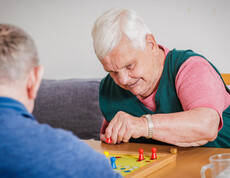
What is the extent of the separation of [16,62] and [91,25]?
2023mm

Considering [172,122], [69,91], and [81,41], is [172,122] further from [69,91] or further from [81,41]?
[81,41]

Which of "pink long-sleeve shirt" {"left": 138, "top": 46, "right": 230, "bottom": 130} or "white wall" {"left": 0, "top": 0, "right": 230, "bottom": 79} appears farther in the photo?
"white wall" {"left": 0, "top": 0, "right": 230, "bottom": 79}

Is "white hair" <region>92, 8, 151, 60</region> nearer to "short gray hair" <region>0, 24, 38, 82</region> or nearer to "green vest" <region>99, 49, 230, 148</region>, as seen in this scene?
"green vest" <region>99, 49, 230, 148</region>

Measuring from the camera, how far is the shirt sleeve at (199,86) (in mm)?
1267

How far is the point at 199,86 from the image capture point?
4.28 feet

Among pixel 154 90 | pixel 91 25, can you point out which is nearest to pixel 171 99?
pixel 154 90

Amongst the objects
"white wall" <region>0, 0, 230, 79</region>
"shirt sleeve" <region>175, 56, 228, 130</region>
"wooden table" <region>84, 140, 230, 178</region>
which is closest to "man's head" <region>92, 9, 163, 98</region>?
"shirt sleeve" <region>175, 56, 228, 130</region>

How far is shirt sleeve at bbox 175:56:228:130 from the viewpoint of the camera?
1267mm

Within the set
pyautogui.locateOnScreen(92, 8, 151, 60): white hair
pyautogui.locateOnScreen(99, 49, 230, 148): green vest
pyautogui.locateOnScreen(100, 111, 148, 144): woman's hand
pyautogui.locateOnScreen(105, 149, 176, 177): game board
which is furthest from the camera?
pyautogui.locateOnScreen(99, 49, 230, 148): green vest

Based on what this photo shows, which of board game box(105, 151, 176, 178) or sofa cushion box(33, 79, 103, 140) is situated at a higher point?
board game box(105, 151, 176, 178)

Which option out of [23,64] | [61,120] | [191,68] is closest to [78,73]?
[61,120]

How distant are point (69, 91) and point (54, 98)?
0.12m

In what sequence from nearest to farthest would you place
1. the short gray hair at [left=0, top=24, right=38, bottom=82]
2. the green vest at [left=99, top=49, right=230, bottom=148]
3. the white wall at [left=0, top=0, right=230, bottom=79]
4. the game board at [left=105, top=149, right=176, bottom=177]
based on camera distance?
the short gray hair at [left=0, top=24, right=38, bottom=82] → the game board at [left=105, top=149, right=176, bottom=177] → the green vest at [left=99, top=49, right=230, bottom=148] → the white wall at [left=0, top=0, right=230, bottom=79]

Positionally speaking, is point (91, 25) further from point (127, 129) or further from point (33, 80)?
point (33, 80)
